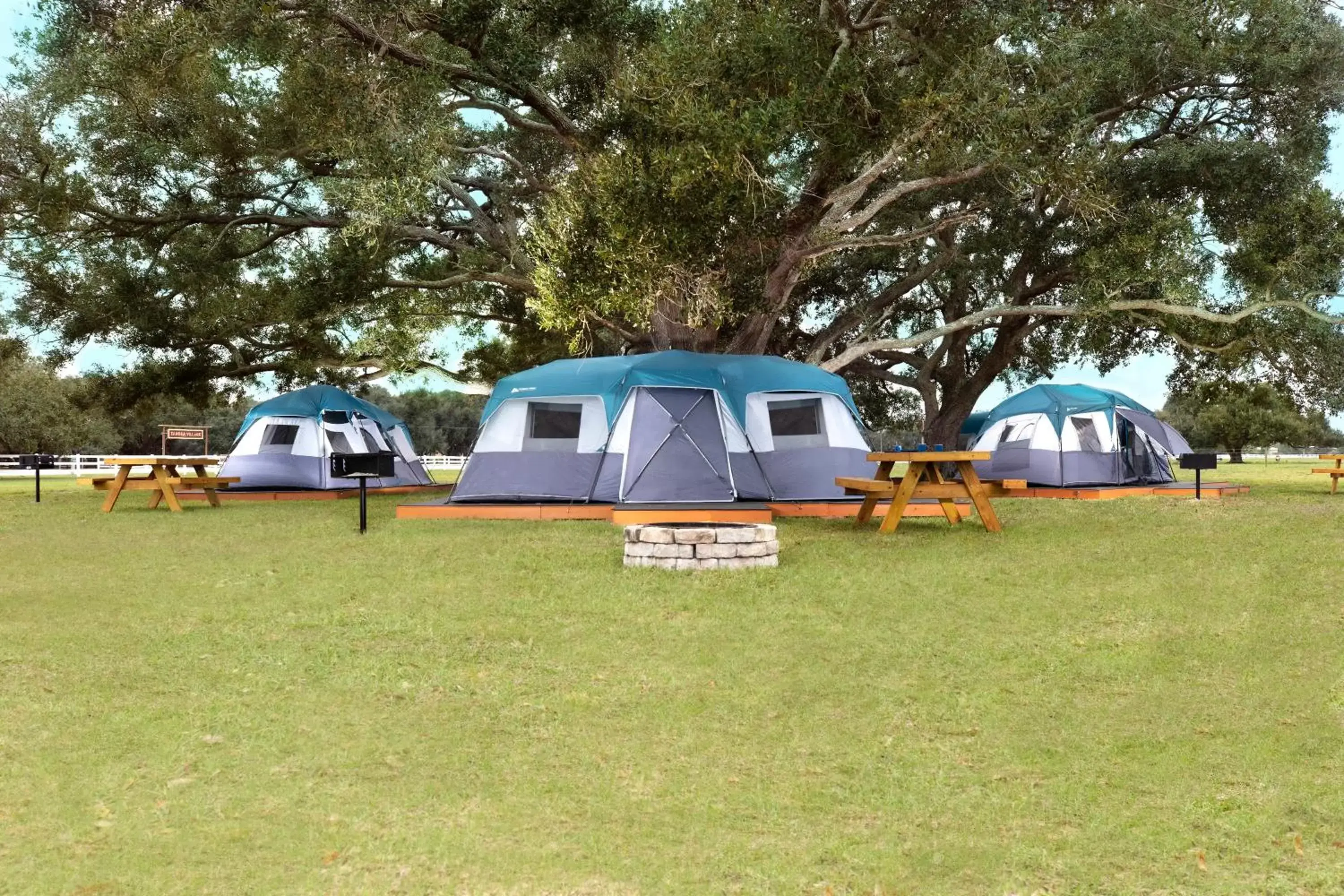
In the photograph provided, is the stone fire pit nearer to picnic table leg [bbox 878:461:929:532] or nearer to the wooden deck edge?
picnic table leg [bbox 878:461:929:532]

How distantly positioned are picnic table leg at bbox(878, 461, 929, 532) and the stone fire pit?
300 centimetres

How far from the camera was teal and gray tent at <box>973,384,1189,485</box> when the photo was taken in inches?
754

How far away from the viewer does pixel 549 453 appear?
14.9 m

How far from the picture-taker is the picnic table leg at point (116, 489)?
16.6 m

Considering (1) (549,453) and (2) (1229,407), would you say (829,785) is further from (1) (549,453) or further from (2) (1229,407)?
(2) (1229,407)

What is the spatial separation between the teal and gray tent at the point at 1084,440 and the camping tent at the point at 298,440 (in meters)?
12.4

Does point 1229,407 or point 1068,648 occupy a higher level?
point 1229,407

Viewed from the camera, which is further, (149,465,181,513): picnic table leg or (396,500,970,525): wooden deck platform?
(149,465,181,513): picnic table leg

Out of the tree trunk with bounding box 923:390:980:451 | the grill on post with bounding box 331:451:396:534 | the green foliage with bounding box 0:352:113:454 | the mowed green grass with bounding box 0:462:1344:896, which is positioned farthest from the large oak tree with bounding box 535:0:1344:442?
the green foliage with bounding box 0:352:113:454

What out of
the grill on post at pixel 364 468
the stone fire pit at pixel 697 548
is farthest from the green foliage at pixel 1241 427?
the stone fire pit at pixel 697 548

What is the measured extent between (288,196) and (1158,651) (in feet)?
62.6

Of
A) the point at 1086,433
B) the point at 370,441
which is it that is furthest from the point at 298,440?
the point at 1086,433

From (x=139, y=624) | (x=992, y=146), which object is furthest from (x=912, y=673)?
(x=992, y=146)

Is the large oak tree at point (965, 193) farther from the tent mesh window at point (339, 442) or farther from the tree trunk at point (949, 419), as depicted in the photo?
the tent mesh window at point (339, 442)
